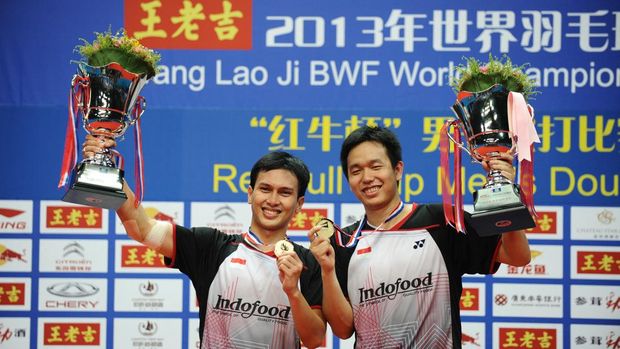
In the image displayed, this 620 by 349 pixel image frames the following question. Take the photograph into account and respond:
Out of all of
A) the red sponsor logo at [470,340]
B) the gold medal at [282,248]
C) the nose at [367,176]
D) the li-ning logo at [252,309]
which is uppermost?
the nose at [367,176]

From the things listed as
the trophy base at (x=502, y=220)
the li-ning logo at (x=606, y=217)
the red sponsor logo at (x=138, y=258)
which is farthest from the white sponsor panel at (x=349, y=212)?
the trophy base at (x=502, y=220)

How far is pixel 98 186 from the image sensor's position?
2434 mm

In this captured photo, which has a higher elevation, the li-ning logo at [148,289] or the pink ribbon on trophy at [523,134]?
the pink ribbon on trophy at [523,134]

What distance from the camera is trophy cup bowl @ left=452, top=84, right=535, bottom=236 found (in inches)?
89.8

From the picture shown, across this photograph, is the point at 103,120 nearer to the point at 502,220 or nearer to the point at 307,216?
the point at 502,220

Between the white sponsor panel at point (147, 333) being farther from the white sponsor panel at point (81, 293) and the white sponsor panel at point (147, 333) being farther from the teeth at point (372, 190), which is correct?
the teeth at point (372, 190)

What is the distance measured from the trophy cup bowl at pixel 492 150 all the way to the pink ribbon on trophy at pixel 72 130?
1293 mm

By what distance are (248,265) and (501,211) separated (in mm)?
894

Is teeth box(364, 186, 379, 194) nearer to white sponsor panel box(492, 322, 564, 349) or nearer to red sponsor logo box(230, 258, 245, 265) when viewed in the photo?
red sponsor logo box(230, 258, 245, 265)

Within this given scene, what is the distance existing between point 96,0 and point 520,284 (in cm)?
273

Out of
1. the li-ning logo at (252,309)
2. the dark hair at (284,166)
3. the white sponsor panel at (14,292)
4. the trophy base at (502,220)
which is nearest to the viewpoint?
the trophy base at (502,220)

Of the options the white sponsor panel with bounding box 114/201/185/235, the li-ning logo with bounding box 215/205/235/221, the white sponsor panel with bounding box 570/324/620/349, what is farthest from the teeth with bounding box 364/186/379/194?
the white sponsor panel with bounding box 570/324/620/349

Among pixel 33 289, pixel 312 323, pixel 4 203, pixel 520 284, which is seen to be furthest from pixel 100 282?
pixel 520 284

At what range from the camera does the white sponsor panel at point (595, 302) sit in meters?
3.86
